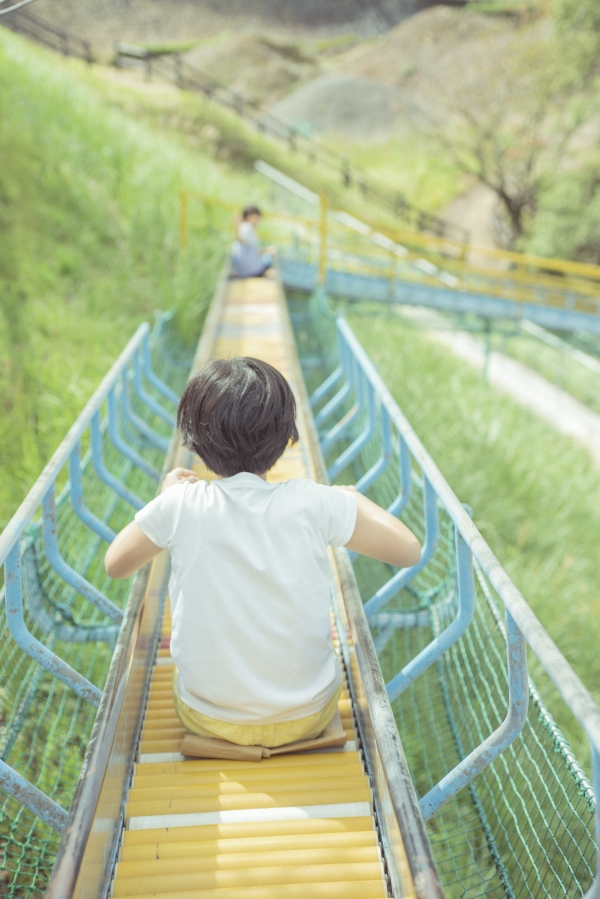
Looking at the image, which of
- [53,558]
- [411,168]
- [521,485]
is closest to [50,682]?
[53,558]

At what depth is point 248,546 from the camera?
4.64 feet

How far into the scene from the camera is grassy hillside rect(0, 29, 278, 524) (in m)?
4.93

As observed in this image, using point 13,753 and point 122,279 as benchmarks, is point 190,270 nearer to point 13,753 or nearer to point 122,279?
point 122,279

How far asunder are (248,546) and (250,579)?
2.9 inches

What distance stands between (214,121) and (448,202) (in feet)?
29.8

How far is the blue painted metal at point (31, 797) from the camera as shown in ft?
4.69

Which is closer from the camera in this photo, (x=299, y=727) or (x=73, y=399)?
(x=299, y=727)

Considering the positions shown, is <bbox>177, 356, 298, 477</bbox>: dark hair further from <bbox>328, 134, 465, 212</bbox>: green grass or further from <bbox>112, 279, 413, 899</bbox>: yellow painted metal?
<bbox>328, 134, 465, 212</bbox>: green grass

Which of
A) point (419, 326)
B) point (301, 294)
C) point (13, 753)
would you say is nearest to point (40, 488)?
point (13, 753)

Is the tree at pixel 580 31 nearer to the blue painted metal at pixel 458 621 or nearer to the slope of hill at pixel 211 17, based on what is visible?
the slope of hill at pixel 211 17

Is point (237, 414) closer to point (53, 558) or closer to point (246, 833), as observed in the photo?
point (246, 833)

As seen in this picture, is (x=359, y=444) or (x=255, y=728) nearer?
(x=255, y=728)

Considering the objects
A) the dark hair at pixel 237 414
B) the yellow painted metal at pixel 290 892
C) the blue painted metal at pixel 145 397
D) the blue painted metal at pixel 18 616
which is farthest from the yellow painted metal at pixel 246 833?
the blue painted metal at pixel 145 397

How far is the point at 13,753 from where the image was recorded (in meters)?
2.56
